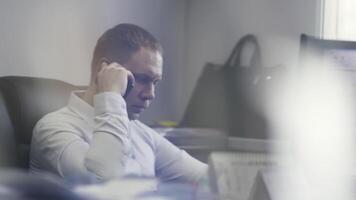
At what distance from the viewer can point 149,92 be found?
0.58m

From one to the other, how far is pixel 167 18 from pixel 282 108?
→ 0.65 ft

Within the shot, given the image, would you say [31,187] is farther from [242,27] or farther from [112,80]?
[242,27]

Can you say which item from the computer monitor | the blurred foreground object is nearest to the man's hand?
the blurred foreground object

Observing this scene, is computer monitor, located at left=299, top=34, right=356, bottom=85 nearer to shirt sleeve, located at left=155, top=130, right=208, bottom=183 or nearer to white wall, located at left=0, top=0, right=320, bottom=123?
white wall, located at left=0, top=0, right=320, bottom=123

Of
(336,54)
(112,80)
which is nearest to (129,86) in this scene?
(112,80)

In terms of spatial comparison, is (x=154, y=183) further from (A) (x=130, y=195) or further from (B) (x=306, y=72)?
(B) (x=306, y=72)

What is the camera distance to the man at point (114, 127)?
0.53 meters

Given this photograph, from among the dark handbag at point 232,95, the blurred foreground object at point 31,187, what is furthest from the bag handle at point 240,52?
the blurred foreground object at point 31,187

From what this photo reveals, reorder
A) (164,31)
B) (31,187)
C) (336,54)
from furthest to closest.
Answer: (336,54), (164,31), (31,187)

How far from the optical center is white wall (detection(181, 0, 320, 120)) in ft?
1.95

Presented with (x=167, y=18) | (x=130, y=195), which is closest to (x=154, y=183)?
(x=130, y=195)

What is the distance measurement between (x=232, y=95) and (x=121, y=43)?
151 millimetres

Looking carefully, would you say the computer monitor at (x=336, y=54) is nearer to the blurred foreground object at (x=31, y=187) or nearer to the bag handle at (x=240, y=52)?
the bag handle at (x=240, y=52)

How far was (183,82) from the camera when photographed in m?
0.60
